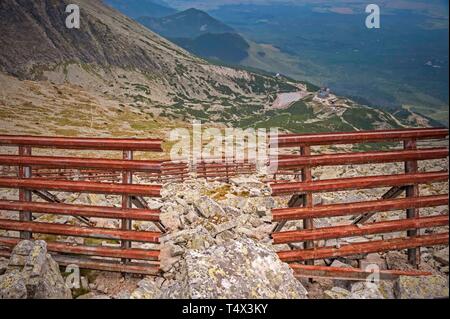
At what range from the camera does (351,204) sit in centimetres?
768

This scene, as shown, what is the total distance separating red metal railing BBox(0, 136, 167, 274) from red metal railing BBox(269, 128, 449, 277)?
8.62ft

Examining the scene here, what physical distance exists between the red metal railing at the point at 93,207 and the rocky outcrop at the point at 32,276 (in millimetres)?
619

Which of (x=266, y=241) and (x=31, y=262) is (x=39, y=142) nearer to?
(x=31, y=262)

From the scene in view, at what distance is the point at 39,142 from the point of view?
7617mm

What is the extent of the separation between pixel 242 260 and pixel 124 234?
2464 millimetres

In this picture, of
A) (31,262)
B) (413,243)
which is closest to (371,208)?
(413,243)

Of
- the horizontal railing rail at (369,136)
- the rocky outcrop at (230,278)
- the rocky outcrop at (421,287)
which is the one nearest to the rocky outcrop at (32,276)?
the rocky outcrop at (230,278)

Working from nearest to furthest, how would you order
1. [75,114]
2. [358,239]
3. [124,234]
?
[124,234], [358,239], [75,114]

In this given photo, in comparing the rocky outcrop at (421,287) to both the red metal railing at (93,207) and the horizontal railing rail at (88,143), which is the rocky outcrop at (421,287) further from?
Answer: the horizontal railing rail at (88,143)

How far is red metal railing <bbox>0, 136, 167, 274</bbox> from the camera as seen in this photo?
7273mm

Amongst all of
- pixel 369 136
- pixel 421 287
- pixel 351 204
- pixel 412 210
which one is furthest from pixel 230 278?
pixel 412 210

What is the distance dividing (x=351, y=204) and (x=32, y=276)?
6.22 metres

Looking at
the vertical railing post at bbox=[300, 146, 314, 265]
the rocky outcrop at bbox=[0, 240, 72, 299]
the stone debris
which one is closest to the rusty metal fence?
the vertical railing post at bbox=[300, 146, 314, 265]
